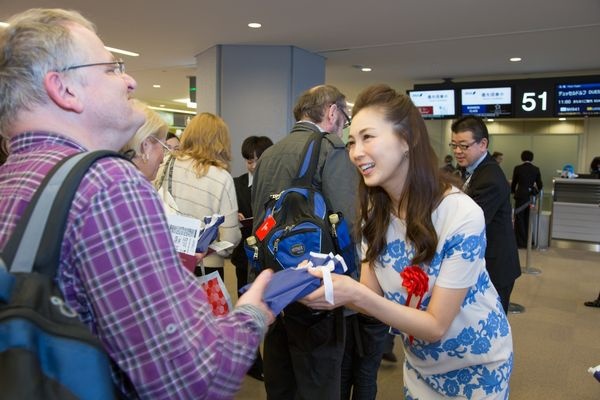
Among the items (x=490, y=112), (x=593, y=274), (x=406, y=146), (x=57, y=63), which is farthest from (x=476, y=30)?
(x=57, y=63)

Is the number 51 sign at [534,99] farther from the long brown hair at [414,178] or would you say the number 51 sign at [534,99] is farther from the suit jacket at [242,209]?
the long brown hair at [414,178]

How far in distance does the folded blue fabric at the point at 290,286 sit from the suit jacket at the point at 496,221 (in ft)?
6.46

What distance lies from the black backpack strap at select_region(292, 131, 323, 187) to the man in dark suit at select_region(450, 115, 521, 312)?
1396mm

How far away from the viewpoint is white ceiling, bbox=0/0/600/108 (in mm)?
5168

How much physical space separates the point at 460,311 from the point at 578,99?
25.2ft

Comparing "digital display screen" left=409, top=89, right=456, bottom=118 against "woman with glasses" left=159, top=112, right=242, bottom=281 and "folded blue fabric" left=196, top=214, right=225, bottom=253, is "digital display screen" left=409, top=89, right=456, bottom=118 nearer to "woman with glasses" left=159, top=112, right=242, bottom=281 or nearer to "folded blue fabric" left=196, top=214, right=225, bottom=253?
"woman with glasses" left=159, top=112, right=242, bottom=281

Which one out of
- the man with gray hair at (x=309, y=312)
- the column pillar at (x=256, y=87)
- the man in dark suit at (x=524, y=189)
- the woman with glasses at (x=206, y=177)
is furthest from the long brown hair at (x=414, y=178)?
the man in dark suit at (x=524, y=189)

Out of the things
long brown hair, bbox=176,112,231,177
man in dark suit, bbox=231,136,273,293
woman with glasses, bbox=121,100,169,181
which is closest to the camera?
woman with glasses, bbox=121,100,169,181

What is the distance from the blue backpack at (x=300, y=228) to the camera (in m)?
1.84

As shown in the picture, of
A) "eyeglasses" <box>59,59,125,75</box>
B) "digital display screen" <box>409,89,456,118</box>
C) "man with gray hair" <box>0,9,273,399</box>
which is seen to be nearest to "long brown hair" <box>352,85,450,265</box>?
"man with gray hair" <box>0,9,273,399</box>

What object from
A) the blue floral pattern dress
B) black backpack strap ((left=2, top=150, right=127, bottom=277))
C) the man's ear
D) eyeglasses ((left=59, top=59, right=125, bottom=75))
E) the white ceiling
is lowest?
the blue floral pattern dress

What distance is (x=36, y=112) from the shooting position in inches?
34.4

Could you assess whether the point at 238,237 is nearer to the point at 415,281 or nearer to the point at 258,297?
the point at 415,281

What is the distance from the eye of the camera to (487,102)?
816cm
